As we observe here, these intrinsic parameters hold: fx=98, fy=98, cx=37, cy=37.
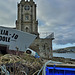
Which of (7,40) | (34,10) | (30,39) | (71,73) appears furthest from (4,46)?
(34,10)

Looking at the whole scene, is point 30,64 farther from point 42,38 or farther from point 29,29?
point 29,29

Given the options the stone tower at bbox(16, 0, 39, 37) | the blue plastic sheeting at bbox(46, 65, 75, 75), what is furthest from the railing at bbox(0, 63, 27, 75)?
the stone tower at bbox(16, 0, 39, 37)

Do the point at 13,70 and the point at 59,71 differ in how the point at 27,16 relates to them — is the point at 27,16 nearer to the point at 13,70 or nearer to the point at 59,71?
the point at 13,70

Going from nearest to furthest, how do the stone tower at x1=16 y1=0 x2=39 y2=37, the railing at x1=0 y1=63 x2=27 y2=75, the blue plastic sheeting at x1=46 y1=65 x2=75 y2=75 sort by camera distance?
the railing at x1=0 y1=63 x2=27 y2=75
the blue plastic sheeting at x1=46 y1=65 x2=75 y2=75
the stone tower at x1=16 y1=0 x2=39 y2=37

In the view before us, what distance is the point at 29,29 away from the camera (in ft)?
86.3

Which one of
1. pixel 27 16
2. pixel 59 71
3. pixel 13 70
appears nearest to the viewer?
pixel 13 70

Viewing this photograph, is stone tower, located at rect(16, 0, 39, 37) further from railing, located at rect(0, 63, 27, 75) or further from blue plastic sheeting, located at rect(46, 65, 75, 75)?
blue plastic sheeting, located at rect(46, 65, 75, 75)

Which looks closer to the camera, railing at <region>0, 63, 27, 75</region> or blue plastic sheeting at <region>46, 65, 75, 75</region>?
railing at <region>0, 63, 27, 75</region>

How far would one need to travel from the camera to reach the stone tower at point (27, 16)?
85.9ft

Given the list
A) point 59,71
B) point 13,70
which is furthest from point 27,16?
point 59,71

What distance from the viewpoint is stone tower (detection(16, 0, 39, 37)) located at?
26.2 metres

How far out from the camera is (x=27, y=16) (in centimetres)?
2672

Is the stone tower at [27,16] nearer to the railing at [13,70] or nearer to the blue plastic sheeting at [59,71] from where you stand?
the railing at [13,70]

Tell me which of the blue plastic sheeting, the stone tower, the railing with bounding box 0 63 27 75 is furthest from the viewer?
the stone tower
